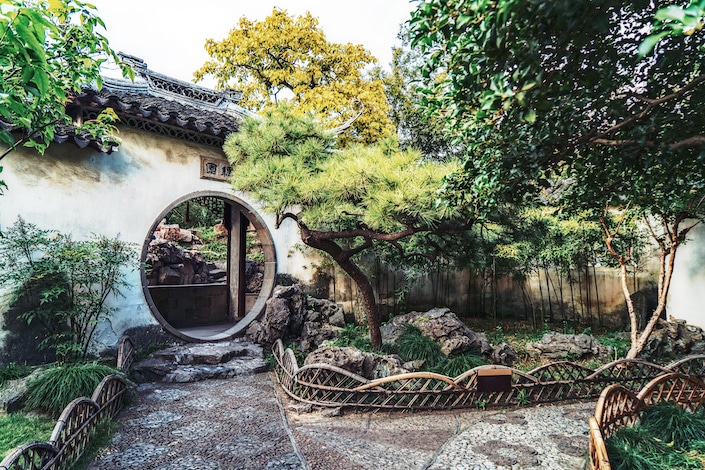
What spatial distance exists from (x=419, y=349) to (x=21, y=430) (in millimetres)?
4611

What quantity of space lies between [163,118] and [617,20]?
19.5 ft

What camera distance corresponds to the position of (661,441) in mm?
3383

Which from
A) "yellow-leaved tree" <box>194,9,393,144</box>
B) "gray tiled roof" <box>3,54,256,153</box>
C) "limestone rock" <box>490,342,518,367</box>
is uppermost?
"yellow-leaved tree" <box>194,9,393,144</box>

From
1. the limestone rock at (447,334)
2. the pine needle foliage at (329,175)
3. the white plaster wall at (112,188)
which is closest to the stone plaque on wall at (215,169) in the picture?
the white plaster wall at (112,188)

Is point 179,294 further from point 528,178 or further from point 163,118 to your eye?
point 528,178

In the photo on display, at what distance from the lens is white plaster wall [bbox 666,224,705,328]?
22.5 feet

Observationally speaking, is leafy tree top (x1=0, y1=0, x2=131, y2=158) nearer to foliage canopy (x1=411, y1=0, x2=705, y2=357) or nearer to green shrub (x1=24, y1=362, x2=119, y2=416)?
foliage canopy (x1=411, y1=0, x2=705, y2=357)

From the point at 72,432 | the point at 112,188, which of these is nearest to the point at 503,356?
the point at 72,432

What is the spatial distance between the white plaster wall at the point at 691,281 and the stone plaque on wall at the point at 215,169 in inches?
325

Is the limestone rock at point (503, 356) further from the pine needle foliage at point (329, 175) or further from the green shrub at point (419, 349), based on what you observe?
the pine needle foliage at point (329, 175)

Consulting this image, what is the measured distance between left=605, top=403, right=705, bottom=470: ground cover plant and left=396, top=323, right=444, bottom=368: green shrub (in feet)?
8.56

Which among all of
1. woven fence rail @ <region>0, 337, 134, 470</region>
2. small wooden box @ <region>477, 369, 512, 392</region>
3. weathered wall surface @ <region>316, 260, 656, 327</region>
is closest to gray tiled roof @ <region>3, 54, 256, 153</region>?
woven fence rail @ <region>0, 337, 134, 470</region>

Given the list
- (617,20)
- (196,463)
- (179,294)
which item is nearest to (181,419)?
(196,463)

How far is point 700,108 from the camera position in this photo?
270cm
